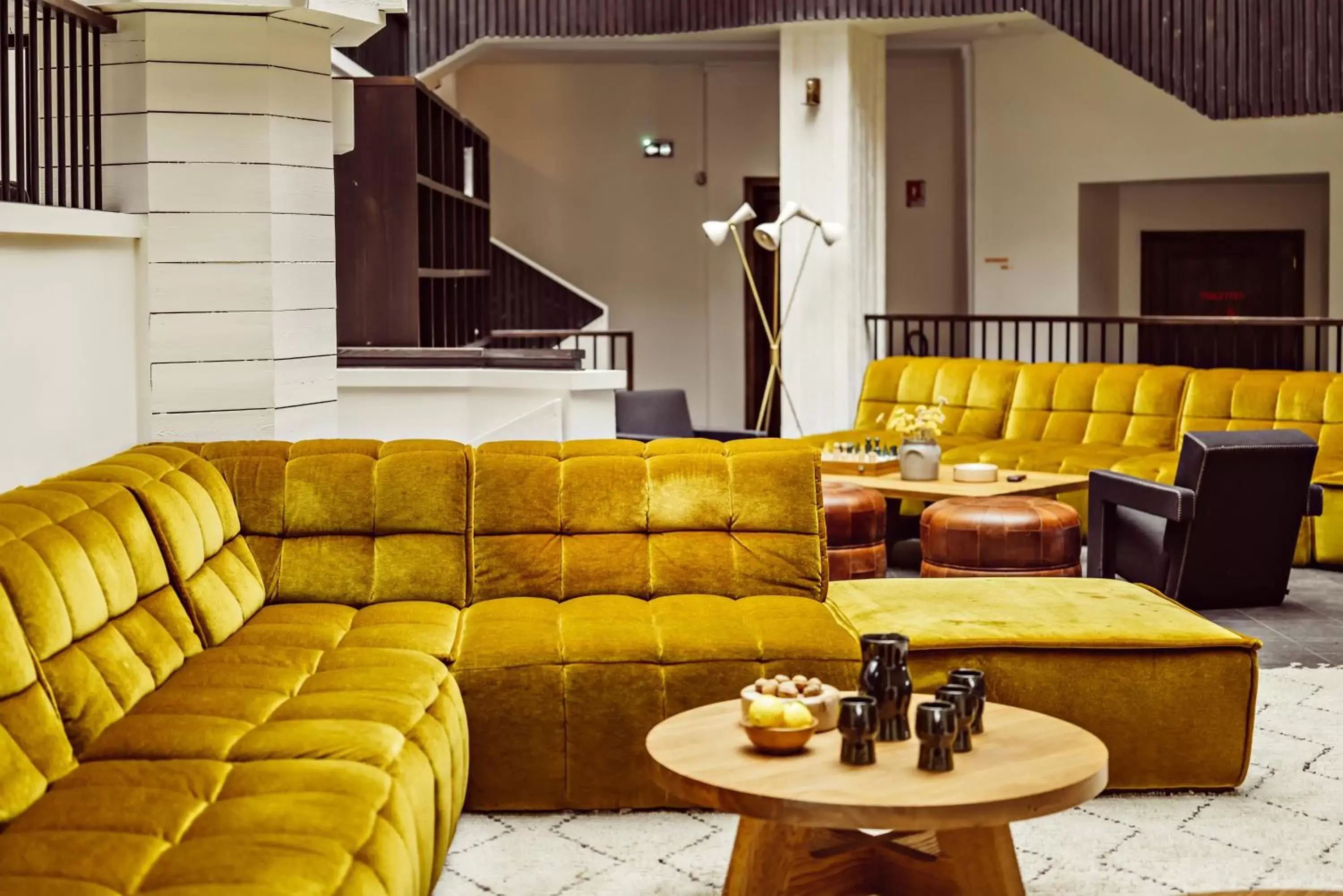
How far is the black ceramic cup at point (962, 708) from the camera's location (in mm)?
3467

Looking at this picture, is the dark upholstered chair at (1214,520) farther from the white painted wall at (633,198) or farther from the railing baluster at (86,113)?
the white painted wall at (633,198)

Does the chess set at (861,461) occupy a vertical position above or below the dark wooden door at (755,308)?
below

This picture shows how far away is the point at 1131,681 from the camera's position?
4.59 metres

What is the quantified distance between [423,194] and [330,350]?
3324mm

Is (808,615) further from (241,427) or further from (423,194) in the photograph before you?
(423,194)

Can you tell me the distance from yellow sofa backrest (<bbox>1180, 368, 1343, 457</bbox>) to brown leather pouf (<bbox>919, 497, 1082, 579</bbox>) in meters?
2.36

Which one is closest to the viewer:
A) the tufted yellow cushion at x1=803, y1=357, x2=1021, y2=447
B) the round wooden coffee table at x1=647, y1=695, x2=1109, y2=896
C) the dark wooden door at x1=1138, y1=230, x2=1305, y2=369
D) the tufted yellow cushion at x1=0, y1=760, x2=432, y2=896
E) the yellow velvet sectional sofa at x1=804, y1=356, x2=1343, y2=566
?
the tufted yellow cushion at x1=0, y1=760, x2=432, y2=896

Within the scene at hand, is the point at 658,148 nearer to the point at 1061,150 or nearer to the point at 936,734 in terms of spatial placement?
the point at 1061,150

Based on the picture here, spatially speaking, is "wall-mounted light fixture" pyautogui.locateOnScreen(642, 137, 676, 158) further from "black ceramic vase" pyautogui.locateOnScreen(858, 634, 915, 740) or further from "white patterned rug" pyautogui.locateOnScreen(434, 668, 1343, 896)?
"black ceramic vase" pyautogui.locateOnScreen(858, 634, 915, 740)

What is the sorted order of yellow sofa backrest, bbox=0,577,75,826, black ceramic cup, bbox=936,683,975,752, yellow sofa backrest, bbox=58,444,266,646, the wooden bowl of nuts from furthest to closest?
1. yellow sofa backrest, bbox=58,444,266,646
2. the wooden bowl of nuts
3. black ceramic cup, bbox=936,683,975,752
4. yellow sofa backrest, bbox=0,577,75,826

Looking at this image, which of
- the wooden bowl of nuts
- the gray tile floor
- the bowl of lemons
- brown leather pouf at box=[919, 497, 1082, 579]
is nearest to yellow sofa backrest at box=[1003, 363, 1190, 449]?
the gray tile floor

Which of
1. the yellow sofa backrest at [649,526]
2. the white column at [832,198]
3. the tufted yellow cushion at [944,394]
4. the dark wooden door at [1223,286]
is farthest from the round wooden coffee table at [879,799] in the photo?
the dark wooden door at [1223,286]

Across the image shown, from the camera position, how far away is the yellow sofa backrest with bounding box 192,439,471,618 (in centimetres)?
498

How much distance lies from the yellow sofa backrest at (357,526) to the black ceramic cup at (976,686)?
188 centimetres
